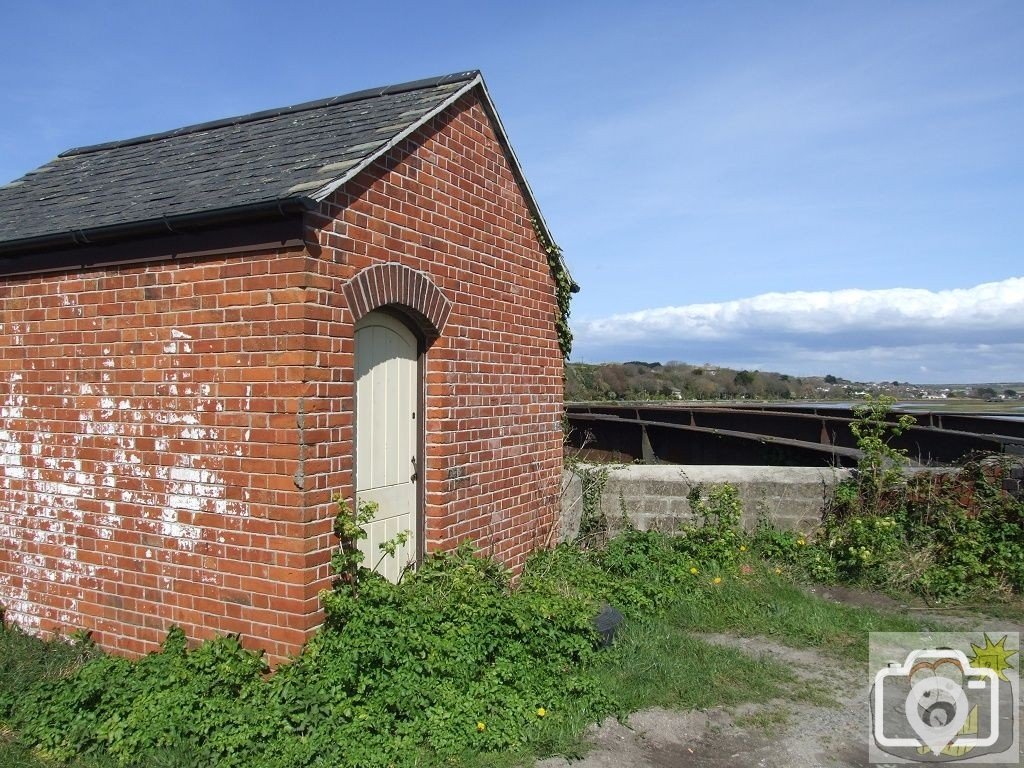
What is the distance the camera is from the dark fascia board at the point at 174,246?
15.1 feet

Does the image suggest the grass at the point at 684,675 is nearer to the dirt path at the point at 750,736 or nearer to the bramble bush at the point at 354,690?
the dirt path at the point at 750,736

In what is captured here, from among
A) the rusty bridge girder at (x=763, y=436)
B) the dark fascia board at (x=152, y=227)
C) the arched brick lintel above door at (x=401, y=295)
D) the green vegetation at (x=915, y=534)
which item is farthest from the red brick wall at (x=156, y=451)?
the rusty bridge girder at (x=763, y=436)

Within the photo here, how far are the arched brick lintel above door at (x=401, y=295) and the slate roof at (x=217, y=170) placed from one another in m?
0.71

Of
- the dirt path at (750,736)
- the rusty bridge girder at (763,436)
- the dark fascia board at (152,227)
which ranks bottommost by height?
the dirt path at (750,736)

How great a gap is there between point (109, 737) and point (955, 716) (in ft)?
16.5

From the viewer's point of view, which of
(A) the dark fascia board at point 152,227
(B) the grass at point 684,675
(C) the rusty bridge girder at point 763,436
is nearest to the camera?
(A) the dark fascia board at point 152,227

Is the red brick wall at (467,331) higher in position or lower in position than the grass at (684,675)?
higher

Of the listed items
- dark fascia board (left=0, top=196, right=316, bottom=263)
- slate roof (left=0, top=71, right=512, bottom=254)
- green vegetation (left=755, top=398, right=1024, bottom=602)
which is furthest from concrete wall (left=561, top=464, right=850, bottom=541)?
dark fascia board (left=0, top=196, right=316, bottom=263)

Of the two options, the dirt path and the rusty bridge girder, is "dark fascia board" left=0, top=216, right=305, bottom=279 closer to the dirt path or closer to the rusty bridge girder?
the dirt path

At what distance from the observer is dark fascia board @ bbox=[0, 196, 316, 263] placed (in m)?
4.45

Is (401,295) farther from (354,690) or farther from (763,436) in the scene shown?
(763,436)

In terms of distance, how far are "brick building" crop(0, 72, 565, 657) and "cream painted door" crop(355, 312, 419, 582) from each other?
0.08 feet

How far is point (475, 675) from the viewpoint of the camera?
15.0 feet

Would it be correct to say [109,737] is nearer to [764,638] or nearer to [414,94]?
[764,638]
